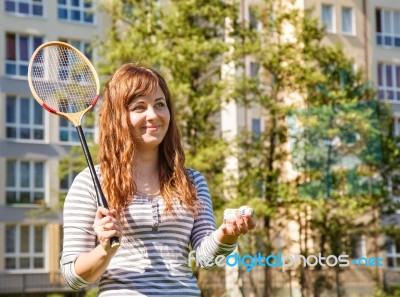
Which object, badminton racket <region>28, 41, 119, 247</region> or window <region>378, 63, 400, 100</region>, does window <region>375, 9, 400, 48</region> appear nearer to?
window <region>378, 63, 400, 100</region>

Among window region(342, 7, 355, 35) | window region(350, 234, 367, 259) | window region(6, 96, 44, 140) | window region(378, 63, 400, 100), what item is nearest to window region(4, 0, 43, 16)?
window region(6, 96, 44, 140)

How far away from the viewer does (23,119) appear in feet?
61.0

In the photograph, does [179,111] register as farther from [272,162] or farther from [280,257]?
[280,257]

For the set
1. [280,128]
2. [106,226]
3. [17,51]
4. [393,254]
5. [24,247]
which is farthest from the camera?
[17,51]

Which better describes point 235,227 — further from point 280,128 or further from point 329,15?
point 329,15

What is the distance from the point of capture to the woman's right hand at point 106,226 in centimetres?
196

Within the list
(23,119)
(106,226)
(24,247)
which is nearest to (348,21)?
(23,119)

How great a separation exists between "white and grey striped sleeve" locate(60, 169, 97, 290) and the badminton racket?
12.3 inches

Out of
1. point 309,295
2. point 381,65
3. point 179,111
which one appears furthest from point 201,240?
point 381,65

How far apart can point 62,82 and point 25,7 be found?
16065 millimetres

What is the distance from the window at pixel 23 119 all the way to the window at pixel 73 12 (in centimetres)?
184

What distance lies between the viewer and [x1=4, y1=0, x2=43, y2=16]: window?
18266mm

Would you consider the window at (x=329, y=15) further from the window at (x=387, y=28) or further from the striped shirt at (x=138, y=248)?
the striped shirt at (x=138, y=248)

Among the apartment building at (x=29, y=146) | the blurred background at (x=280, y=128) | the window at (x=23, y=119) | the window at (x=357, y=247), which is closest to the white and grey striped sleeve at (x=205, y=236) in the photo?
the blurred background at (x=280, y=128)
